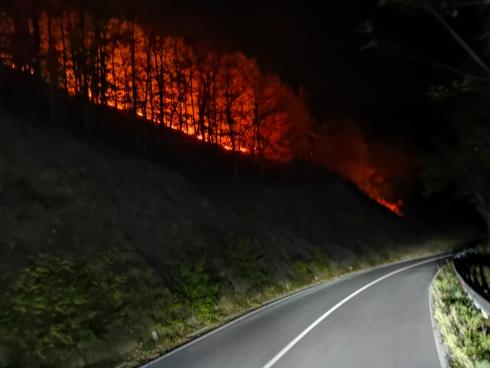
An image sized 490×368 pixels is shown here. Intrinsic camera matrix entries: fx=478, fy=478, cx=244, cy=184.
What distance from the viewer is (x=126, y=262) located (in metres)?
17.1

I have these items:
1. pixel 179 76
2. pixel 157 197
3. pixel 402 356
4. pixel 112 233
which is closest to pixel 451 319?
pixel 402 356

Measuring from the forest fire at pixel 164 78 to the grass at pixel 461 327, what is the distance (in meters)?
24.3

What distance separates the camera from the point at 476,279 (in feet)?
66.3

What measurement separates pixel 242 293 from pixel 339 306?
201 inches

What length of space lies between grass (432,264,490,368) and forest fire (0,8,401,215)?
79.6 ft

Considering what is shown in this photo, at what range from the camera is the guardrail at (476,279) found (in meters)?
12.3

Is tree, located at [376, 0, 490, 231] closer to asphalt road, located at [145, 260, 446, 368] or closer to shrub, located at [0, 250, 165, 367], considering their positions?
asphalt road, located at [145, 260, 446, 368]

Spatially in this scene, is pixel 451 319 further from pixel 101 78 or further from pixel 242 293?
pixel 101 78

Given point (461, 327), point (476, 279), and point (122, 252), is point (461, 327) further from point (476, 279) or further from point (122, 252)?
point (122, 252)

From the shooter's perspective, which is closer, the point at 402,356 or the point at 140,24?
→ the point at 402,356

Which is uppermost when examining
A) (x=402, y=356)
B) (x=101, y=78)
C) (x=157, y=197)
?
(x=101, y=78)

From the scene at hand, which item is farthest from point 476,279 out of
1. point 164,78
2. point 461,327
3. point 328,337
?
point 164,78

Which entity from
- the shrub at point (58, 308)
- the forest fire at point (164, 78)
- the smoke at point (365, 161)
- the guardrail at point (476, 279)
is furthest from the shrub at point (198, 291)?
the smoke at point (365, 161)

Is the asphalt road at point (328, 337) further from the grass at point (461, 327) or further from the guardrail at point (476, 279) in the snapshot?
the guardrail at point (476, 279)
